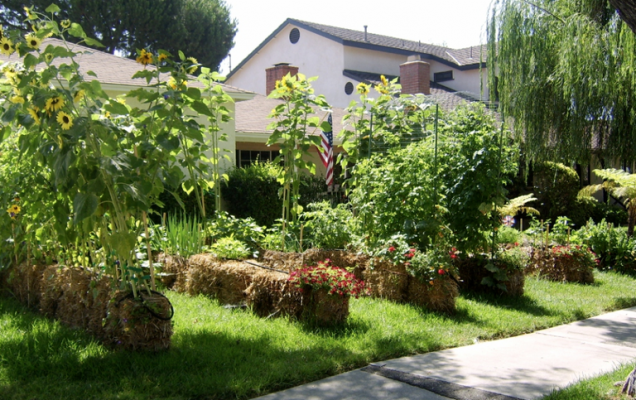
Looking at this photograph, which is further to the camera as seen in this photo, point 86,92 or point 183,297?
point 183,297

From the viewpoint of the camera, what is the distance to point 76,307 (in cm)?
566

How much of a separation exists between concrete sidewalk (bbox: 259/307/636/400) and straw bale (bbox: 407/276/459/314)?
0.90 metres

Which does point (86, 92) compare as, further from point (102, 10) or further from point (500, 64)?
point (102, 10)

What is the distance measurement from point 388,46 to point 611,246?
19454mm

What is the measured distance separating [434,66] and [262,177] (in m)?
18.2

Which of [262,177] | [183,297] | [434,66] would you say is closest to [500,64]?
[262,177]

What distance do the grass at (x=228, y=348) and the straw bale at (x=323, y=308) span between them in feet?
0.47

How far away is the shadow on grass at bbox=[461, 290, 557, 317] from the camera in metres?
7.34

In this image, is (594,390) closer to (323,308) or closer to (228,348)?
(323,308)

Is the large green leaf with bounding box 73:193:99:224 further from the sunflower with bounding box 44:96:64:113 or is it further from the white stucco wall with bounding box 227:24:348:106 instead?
the white stucco wall with bounding box 227:24:348:106

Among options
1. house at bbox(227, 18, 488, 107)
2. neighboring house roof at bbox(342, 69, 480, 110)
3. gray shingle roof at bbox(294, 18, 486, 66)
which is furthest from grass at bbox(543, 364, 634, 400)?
gray shingle roof at bbox(294, 18, 486, 66)

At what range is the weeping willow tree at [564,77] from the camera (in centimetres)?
1023

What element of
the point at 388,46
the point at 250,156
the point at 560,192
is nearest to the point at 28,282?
the point at 250,156

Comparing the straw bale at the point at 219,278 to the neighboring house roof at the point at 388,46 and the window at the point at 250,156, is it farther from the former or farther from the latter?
the neighboring house roof at the point at 388,46
